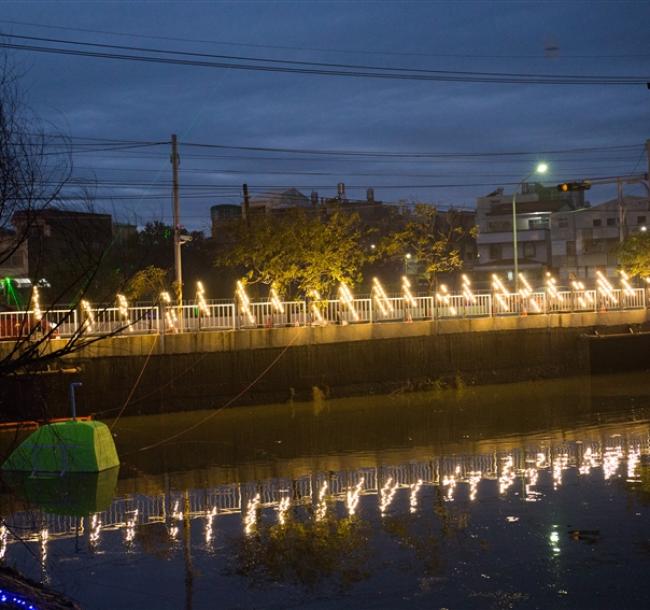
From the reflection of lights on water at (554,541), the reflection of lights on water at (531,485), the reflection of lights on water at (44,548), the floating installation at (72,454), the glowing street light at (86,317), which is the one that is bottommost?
the reflection of lights on water at (554,541)

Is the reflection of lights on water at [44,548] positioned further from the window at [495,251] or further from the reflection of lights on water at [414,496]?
the window at [495,251]

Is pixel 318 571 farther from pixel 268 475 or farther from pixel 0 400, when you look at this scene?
pixel 268 475

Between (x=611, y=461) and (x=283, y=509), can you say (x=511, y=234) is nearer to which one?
(x=611, y=461)

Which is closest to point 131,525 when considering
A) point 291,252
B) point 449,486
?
point 449,486

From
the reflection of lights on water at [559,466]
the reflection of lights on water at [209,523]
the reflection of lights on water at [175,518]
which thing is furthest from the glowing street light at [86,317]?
the reflection of lights on water at [559,466]

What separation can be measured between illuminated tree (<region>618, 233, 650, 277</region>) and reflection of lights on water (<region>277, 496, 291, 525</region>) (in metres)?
31.2

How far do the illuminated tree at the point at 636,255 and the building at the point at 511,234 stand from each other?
27.8 m

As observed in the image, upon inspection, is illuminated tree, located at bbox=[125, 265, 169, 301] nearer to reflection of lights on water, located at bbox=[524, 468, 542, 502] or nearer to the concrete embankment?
the concrete embankment

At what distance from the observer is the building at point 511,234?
7412 cm

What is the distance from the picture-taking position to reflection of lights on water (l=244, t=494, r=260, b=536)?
45.2ft

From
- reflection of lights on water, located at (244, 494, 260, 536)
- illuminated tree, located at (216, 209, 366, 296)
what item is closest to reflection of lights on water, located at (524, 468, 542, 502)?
reflection of lights on water, located at (244, 494, 260, 536)

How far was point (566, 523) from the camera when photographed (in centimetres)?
1341

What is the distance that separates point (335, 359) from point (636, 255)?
19.5 metres

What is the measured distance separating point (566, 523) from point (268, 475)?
6222mm
